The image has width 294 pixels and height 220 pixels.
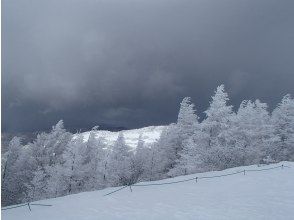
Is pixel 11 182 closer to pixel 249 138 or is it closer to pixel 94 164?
pixel 94 164

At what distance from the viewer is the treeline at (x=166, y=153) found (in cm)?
4122

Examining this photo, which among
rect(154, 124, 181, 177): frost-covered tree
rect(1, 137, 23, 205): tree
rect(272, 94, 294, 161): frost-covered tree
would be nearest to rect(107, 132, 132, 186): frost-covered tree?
rect(154, 124, 181, 177): frost-covered tree

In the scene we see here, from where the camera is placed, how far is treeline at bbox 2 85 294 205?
41.2 m

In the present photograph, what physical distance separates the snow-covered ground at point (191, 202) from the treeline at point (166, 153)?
17159 millimetres

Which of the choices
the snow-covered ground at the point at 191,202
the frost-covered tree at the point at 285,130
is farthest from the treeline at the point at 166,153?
the snow-covered ground at the point at 191,202

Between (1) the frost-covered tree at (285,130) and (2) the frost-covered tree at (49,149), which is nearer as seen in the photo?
(1) the frost-covered tree at (285,130)

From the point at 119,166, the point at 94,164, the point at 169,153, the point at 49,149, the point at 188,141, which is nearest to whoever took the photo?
the point at 188,141

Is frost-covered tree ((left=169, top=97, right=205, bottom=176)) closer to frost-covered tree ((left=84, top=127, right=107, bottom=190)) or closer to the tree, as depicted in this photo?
frost-covered tree ((left=84, top=127, right=107, bottom=190))

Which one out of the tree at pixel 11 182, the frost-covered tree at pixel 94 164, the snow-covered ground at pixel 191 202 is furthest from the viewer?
the tree at pixel 11 182

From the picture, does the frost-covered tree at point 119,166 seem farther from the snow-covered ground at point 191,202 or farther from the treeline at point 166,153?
the snow-covered ground at point 191,202

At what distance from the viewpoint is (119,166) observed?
169ft

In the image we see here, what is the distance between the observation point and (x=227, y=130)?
134ft

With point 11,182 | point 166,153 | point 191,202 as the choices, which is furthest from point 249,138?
point 11,182

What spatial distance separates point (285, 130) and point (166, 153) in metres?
15.2
